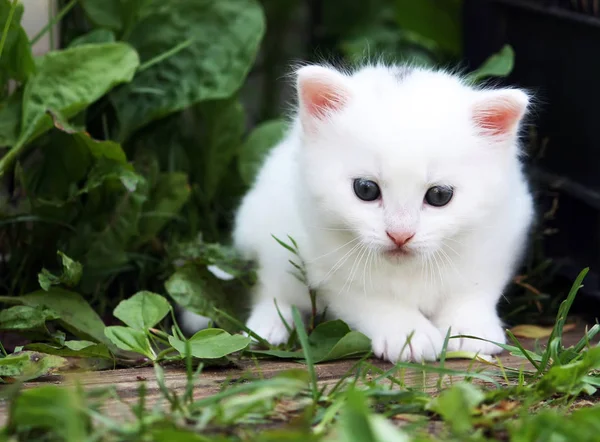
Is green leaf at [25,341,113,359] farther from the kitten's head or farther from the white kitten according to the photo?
the kitten's head

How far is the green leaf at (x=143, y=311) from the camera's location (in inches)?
106

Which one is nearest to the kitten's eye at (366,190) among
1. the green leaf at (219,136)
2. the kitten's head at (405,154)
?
the kitten's head at (405,154)

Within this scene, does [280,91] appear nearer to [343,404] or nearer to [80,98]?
[80,98]

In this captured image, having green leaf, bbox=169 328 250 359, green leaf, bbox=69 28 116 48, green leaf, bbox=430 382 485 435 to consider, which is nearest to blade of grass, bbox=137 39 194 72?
green leaf, bbox=69 28 116 48

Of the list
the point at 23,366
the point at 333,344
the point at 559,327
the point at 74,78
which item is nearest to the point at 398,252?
the point at 333,344

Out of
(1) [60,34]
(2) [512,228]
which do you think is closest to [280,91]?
(1) [60,34]

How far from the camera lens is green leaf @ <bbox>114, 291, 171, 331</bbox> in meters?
2.68

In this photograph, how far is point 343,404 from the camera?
1.97m

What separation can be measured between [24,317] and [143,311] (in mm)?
377

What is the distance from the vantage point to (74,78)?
3105 millimetres

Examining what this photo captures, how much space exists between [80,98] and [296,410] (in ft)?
5.09

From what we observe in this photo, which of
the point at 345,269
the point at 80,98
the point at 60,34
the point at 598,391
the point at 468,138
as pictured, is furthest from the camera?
the point at 60,34

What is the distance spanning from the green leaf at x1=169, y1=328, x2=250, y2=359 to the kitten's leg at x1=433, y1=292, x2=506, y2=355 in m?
0.66

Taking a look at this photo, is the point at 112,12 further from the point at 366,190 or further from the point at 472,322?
the point at 472,322
